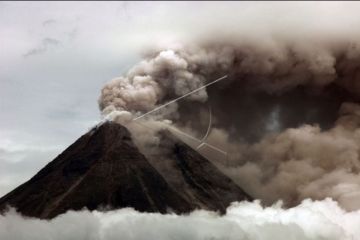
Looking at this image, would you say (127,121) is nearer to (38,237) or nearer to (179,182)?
(179,182)

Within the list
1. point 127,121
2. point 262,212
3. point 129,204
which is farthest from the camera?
point 262,212

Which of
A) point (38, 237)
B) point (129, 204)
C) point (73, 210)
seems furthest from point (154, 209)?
point (38, 237)

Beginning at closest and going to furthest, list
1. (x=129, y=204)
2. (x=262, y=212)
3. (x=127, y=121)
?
(x=127, y=121) < (x=129, y=204) < (x=262, y=212)

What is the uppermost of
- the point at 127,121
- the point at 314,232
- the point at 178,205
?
the point at 127,121

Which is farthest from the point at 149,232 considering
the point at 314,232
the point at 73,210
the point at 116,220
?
the point at 314,232

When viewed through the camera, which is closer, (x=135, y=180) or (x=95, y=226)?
(x=135, y=180)

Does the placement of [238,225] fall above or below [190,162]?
below
